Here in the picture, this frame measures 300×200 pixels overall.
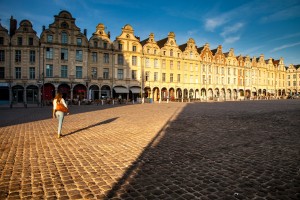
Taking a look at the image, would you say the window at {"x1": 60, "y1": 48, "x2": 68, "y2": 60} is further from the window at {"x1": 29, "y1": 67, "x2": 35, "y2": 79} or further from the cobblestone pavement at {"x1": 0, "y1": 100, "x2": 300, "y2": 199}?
the cobblestone pavement at {"x1": 0, "y1": 100, "x2": 300, "y2": 199}

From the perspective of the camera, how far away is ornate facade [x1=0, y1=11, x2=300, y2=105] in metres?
33.6

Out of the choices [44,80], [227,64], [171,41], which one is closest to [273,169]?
[44,80]

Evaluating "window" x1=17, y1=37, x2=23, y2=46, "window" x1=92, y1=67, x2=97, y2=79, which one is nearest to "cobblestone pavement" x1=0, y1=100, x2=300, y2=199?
"window" x1=92, y1=67, x2=97, y2=79

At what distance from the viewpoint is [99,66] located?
3803 cm

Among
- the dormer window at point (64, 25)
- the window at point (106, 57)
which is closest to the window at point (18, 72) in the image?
the dormer window at point (64, 25)

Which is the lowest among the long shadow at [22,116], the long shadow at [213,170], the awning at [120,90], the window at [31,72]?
the long shadow at [213,170]

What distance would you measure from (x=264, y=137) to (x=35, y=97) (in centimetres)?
3582

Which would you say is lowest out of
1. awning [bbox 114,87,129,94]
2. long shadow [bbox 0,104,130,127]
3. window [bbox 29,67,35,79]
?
long shadow [bbox 0,104,130,127]

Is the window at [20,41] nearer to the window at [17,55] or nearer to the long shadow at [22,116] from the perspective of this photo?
the window at [17,55]

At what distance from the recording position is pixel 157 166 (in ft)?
16.2

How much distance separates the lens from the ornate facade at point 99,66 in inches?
1323

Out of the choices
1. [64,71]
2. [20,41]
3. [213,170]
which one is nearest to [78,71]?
[64,71]

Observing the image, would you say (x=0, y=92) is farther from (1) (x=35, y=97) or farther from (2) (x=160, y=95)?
(2) (x=160, y=95)

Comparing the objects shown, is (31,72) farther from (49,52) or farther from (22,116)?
(22,116)
